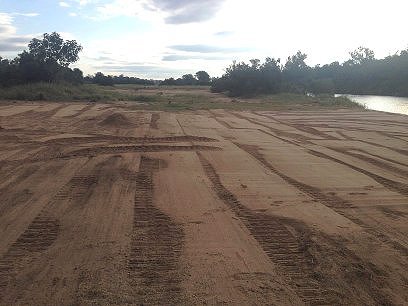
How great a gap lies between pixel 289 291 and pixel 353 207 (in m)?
3.40

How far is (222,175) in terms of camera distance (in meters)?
9.41

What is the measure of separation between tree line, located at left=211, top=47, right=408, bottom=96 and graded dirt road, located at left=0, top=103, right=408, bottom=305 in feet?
132

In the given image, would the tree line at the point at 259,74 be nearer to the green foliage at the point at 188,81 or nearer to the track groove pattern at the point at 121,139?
the green foliage at the point at 188,81

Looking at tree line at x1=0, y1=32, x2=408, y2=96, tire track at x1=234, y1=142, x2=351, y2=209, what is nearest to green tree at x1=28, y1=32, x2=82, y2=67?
tree line at x1=0, y1=32, x2=408, y2=96

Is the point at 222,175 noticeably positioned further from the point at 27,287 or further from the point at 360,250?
the point at 27,287

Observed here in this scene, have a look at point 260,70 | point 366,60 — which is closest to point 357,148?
point 260,70

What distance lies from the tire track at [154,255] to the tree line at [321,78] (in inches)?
1817

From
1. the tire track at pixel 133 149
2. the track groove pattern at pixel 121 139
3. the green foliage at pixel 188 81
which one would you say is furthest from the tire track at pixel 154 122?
the green foliage at pixel 188 81

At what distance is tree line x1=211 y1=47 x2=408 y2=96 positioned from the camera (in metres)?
52.5

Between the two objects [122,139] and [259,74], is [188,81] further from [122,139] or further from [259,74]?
[122,139]

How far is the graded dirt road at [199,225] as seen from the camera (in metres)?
4.36

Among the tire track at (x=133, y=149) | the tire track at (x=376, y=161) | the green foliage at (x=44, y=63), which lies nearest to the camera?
the tire track at (x=376, y=161)

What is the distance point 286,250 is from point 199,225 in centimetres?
132

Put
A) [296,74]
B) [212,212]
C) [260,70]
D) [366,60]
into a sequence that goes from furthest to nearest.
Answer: [366,60] < [296,74] < [260,70] < [212,212]
